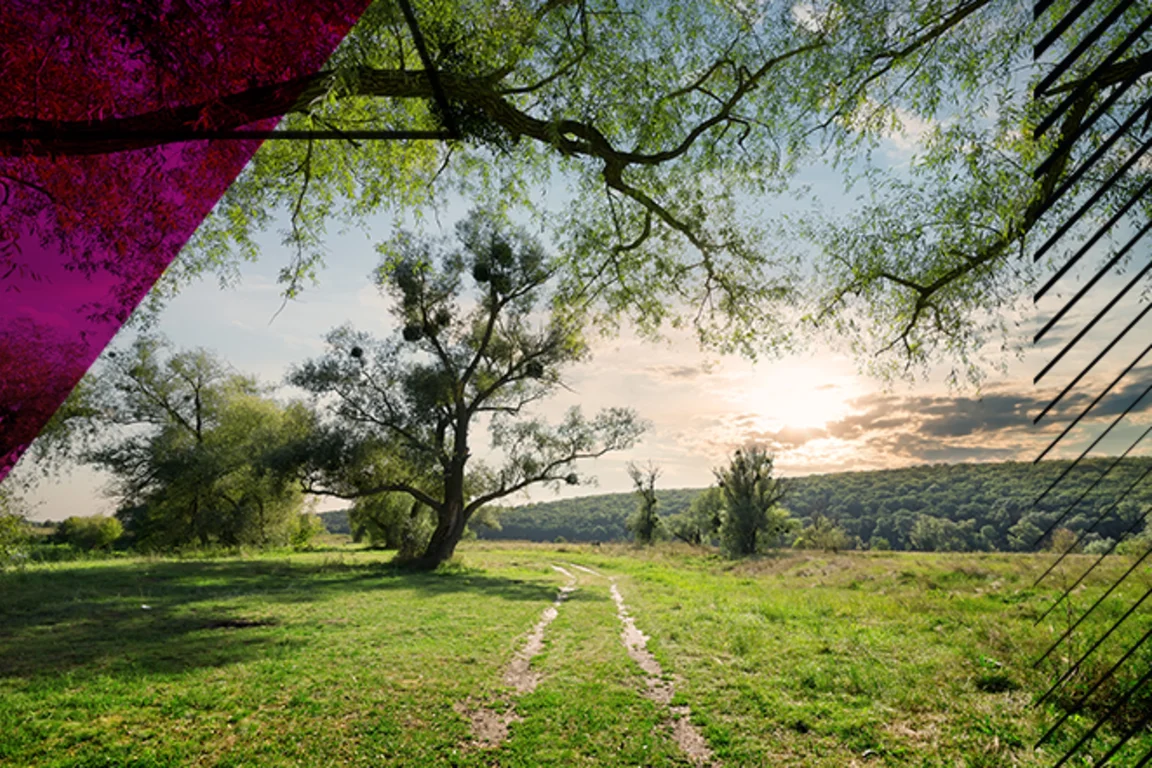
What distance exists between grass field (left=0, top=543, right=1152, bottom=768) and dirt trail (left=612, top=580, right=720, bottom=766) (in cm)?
8

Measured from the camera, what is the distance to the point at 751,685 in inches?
335

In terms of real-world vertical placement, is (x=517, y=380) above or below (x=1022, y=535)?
above

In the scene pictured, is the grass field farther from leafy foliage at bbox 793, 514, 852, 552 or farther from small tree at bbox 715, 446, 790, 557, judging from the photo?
leafy foliage at bbox 793, 514, 852, 552

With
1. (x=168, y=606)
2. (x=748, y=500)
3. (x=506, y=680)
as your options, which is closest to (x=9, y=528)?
(x=168, y=606)

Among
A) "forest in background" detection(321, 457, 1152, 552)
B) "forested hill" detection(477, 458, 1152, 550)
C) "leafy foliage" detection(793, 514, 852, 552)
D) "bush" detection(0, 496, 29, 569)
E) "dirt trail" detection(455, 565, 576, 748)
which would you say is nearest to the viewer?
"dirt trail" detection(455, 565, 576, 748)

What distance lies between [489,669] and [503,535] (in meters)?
110

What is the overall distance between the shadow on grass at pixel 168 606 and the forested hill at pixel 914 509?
101 feet

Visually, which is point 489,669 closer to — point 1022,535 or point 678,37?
point 678,37

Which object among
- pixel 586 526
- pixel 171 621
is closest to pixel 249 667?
pixel 171 621

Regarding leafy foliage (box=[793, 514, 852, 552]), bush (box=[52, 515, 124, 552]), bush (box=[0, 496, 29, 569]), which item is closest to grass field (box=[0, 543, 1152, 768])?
bush (box=[0, 496, 29, 569])

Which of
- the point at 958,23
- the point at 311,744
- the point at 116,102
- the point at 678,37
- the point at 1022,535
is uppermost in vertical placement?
the point at 678,37

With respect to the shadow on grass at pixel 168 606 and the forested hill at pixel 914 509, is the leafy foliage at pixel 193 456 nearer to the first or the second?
the shadow on grass at pixel 168 606
